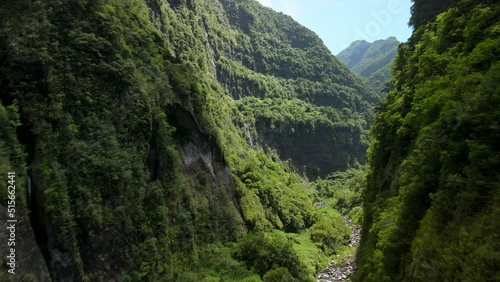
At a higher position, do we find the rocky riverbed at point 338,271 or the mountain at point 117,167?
the mountain at point 117,167

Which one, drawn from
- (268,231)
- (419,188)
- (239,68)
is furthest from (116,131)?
(239,68)

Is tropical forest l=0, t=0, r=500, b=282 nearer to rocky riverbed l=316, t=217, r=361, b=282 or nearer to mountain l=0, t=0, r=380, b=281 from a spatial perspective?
mountain l=0, t=0, r=380, b=281

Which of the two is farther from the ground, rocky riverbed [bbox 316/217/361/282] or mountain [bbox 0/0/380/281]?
mountain [bbox 0/0/380/281]

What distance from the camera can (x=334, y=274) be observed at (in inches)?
1663

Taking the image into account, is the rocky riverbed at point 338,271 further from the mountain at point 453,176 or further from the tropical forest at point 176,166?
the mountain at point 453,176

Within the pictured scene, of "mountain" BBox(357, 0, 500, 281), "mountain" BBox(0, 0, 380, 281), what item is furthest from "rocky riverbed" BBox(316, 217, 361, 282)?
"mountain" BBox(357, 0, 500, 281)

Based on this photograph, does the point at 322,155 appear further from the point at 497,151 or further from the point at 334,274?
the point at 497,151

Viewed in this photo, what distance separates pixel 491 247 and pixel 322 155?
10943 cm

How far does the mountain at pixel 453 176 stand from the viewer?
438 inches

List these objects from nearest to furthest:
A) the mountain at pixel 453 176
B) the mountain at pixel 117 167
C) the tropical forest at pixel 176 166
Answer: the mountain at pixel 453 176
the tropical forest at pixel 176 166
the mountain at pixel 117 167

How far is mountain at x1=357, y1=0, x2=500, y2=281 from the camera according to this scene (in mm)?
11133

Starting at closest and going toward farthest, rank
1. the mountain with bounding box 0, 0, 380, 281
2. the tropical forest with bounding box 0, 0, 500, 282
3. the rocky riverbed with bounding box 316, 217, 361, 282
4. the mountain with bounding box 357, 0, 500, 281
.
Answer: the mountain with bounding box 357, 0, 500, 281 < the tropical forest with bounding box 0, 0, 500, 282 < the mountain with bounding box 0, 0, 380, 281 < the rocky riverbed with bounding box 316, 217, 361, 282

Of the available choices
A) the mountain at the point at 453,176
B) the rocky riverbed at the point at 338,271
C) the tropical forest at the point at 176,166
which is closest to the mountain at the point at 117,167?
the tropical forest at the point at 176,166

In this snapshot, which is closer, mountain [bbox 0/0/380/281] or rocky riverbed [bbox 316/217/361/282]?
mountain [bbox 0/0/380/281]
